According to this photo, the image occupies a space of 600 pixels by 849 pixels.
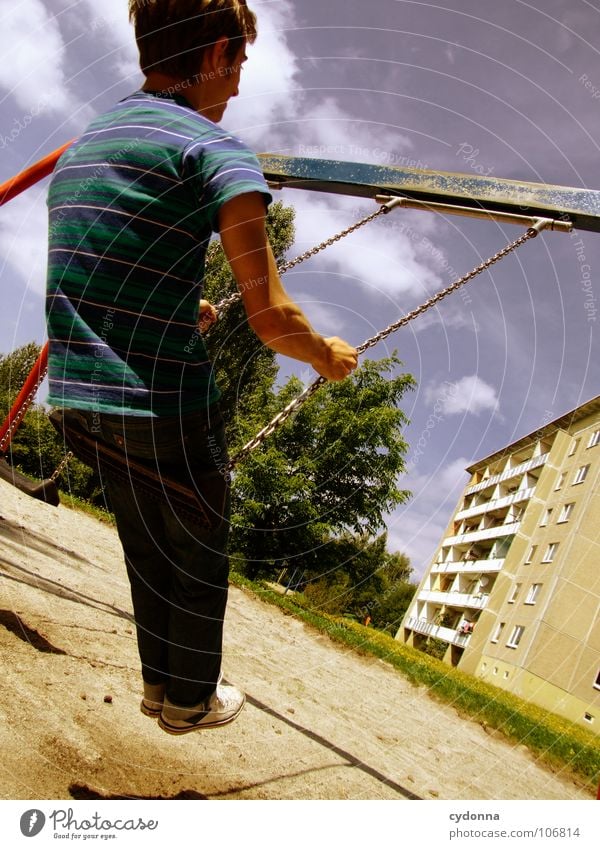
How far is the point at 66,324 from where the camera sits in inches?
54.3

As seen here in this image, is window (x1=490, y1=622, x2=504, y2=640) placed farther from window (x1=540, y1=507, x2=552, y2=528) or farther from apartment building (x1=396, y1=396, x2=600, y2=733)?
window (x1=540, y1=507, x2=552, y2=528)

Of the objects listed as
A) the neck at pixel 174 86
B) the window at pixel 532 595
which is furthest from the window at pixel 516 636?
the neck at pixel 174 86

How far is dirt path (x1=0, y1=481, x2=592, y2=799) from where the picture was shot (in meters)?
2.38

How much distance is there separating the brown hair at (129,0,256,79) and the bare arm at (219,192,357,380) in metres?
0.52

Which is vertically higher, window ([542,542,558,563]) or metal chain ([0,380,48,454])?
window ([542,542,558,563])

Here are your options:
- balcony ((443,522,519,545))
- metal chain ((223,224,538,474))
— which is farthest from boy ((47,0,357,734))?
balcony ((443,522,519,545))

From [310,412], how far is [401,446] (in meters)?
3.17

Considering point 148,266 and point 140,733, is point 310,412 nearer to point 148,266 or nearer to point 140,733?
point 140,733

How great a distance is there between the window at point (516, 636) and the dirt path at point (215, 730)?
8529 mm

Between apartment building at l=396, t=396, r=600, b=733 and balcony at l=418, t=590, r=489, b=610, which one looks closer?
apartment building at l=396, t=396, r=600, b=733

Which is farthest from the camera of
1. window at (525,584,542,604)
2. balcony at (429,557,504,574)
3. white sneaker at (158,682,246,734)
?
balcony at (429,557,504,574)

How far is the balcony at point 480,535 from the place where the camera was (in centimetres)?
1629
